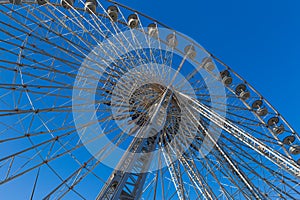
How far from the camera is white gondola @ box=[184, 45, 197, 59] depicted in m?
14.0

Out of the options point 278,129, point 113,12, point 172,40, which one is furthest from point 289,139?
point 113,12

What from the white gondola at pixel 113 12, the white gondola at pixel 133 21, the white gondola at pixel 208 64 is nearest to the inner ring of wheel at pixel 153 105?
the white gondola at pixel 208 64

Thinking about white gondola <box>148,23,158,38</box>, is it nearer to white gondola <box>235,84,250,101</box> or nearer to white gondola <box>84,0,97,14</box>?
white gondola <box>84,0,97,14</box>

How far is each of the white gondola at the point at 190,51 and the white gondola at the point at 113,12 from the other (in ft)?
11.7

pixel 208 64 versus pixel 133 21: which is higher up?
pixel 133 21

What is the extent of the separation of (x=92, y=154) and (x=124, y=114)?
8.05 ft

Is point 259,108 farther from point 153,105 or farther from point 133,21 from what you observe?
point 133,21

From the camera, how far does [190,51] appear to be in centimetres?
1403

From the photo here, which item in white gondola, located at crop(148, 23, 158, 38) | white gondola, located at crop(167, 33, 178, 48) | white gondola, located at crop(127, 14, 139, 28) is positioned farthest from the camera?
white gondola, located at crop(167, 33, 178, 48)

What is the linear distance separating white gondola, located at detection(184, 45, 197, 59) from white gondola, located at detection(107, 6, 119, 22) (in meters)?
3.56

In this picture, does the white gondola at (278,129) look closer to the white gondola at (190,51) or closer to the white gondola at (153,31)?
the white gondola at (190,51)

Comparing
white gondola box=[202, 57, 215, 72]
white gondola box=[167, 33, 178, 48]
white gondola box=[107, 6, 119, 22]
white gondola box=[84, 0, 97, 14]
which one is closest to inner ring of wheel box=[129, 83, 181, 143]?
white gondola box=[167, 33, 178, 48]

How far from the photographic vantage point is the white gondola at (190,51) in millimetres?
14008

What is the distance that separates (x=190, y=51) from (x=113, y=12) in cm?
396
